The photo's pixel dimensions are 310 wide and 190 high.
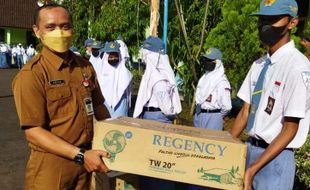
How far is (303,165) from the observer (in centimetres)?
503

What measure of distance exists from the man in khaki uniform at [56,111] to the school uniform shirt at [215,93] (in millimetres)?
3839

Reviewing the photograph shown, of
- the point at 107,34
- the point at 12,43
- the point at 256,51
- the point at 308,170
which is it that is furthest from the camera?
the point at 12,43

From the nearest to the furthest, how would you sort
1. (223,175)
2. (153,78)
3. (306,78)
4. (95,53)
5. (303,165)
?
(223,175) < (306,78) < (303,165) < (153,78) < (95,53)

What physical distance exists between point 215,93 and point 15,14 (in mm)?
34672

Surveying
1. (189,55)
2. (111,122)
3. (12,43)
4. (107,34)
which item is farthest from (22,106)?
(12,43)

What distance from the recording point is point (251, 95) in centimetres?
319

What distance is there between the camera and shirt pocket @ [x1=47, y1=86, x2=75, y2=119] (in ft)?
9.11

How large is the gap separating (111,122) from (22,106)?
19.6 inches

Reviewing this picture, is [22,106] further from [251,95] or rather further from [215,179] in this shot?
[251,95]

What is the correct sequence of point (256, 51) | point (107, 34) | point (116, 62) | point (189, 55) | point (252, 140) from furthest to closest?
point (107, 34), point (189, 55), point (256, 51), point (116, 62), point (252, 140)

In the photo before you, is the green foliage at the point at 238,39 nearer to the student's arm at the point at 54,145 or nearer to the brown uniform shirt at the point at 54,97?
the brown uniform shirt at the point at 54,97

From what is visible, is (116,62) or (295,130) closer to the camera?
(295,130)

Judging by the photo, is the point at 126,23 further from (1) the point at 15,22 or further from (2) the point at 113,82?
(1) the point at 15,22

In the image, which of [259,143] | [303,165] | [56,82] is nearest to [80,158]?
[56,82]
